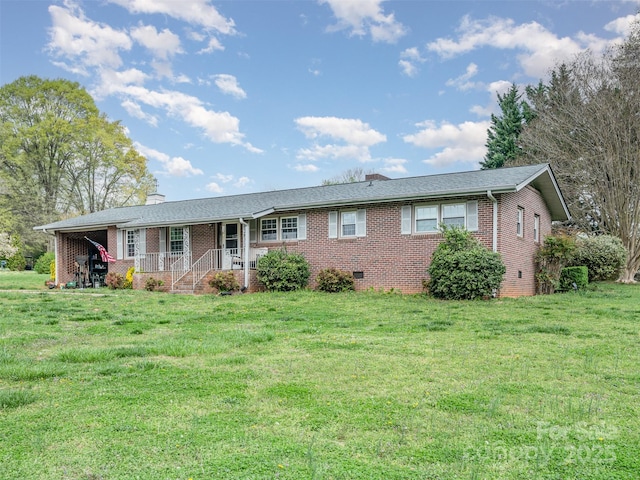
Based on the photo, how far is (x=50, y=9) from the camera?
666 inches

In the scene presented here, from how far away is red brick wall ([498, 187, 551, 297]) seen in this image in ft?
47.2

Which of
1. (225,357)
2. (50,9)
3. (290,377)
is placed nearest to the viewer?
(290,377)

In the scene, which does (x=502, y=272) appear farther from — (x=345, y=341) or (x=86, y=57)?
(x=86, y=57)

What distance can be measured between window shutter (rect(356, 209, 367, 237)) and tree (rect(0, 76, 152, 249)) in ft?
99.7

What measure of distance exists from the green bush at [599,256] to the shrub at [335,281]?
948 centimetres

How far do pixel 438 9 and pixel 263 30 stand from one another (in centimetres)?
640

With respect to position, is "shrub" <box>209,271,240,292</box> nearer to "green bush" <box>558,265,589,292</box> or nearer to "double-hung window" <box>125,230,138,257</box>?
"double-hung window" <box>125,230,138,257</box>

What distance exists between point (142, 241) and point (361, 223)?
9818mm

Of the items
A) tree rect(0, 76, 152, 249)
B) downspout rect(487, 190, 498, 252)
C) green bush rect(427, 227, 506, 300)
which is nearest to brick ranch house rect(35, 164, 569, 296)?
downspout rect(487, 190, 498, 252)

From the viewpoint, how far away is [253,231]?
18.4 metres

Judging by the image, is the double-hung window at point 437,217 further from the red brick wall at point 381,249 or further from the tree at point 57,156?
the tree at point 57,156

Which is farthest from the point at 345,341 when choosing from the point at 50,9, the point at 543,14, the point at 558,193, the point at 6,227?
the point at 6,227

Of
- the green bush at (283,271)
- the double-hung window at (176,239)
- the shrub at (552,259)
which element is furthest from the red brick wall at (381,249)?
the double-hung window at (176,239)

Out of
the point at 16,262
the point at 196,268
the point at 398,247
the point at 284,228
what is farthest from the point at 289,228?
the point at 16,262
